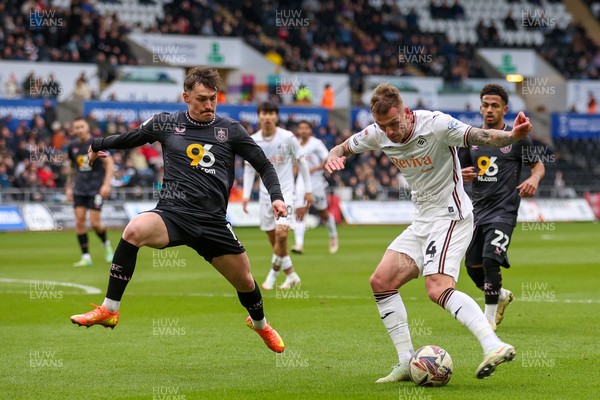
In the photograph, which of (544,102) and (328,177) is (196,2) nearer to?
(328,177)

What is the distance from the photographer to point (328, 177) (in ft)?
123

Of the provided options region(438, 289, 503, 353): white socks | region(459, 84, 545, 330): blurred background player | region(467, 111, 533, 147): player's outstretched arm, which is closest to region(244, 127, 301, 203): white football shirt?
region(459, 84, 545, 330): blurred background player

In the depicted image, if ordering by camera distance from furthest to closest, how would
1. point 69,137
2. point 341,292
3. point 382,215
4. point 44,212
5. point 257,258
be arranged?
point 382,215 → point 69,137 → point 44,212 → point 257,258 → point 341,292

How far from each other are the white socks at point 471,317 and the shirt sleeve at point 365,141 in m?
1.37

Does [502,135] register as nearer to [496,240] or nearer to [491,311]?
[496,240]

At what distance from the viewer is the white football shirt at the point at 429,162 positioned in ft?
26.8

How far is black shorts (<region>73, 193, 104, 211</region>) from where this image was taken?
19797 millimetres

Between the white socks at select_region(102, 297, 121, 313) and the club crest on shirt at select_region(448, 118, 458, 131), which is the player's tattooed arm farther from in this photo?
the white socks at select_region(102, 297, 121, 313)

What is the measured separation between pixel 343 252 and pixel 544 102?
32462mm

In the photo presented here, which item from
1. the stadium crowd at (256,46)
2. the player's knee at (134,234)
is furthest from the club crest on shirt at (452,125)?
the stadium crowd at (256,46)

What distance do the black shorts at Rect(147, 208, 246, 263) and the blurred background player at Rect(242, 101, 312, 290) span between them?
640 centimetres

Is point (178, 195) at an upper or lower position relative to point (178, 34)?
upper

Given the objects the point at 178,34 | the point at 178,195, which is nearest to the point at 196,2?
the point at 178,34

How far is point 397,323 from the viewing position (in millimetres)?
8305
